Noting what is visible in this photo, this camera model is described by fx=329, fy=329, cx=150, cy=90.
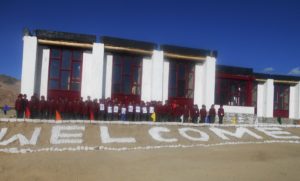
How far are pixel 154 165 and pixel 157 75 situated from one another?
14440 mm

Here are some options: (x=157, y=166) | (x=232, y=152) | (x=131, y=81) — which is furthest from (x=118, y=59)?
(x=157, y=166)

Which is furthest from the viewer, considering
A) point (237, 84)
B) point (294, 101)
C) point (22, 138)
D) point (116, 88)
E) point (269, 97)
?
point (294, 101)

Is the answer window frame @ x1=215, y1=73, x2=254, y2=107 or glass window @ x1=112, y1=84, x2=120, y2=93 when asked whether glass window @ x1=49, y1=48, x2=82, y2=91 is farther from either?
window frame @ x1=215, y1=73, x2=254, y2=107

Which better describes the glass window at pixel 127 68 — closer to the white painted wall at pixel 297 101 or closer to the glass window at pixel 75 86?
the glass window at pixel 75 86

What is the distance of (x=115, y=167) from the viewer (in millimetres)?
11531

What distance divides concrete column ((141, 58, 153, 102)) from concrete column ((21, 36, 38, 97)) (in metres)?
8.30

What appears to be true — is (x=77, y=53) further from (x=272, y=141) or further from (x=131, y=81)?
(x=272, y=141)

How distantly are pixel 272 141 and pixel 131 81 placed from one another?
11.6m

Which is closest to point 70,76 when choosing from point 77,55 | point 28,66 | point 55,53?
point 77,55

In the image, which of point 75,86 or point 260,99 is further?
point 260,99

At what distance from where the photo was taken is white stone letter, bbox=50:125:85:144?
50.7 feet

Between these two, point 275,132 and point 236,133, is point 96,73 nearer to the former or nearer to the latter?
point 236,133

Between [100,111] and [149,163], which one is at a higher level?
[100,111]

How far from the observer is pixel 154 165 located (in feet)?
39.0
